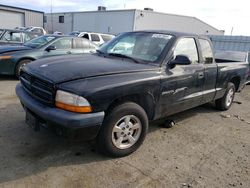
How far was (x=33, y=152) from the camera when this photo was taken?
3.43 meters

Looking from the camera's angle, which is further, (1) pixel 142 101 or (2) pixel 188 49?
(2) pixel 188 49

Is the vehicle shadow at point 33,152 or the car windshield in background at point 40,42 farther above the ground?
the car windshield in background at point 40,42

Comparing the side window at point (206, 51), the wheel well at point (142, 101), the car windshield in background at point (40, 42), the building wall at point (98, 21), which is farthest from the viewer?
the building wall at point (98, 21)

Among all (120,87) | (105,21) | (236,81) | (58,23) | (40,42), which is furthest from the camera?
(58,23)

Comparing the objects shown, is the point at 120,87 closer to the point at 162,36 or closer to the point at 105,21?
the point at 162,36

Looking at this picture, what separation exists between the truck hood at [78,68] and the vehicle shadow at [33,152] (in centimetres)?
81

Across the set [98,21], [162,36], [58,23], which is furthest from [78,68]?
[58,23]

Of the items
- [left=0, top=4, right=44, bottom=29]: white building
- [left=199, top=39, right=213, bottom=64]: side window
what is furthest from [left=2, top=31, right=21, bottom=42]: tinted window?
[left=0, top=4, right=44, bottom=29]: white building

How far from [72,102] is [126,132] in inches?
37.6

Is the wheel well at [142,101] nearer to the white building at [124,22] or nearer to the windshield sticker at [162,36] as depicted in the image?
the windshield sticker at [162,36]

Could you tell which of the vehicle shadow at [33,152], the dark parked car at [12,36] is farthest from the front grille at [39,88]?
the dark parked car at [12,36]

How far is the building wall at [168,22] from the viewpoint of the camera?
3030 cm

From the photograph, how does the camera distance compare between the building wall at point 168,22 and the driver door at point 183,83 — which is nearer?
the driver door at point 183,83

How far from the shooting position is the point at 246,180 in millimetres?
3189
